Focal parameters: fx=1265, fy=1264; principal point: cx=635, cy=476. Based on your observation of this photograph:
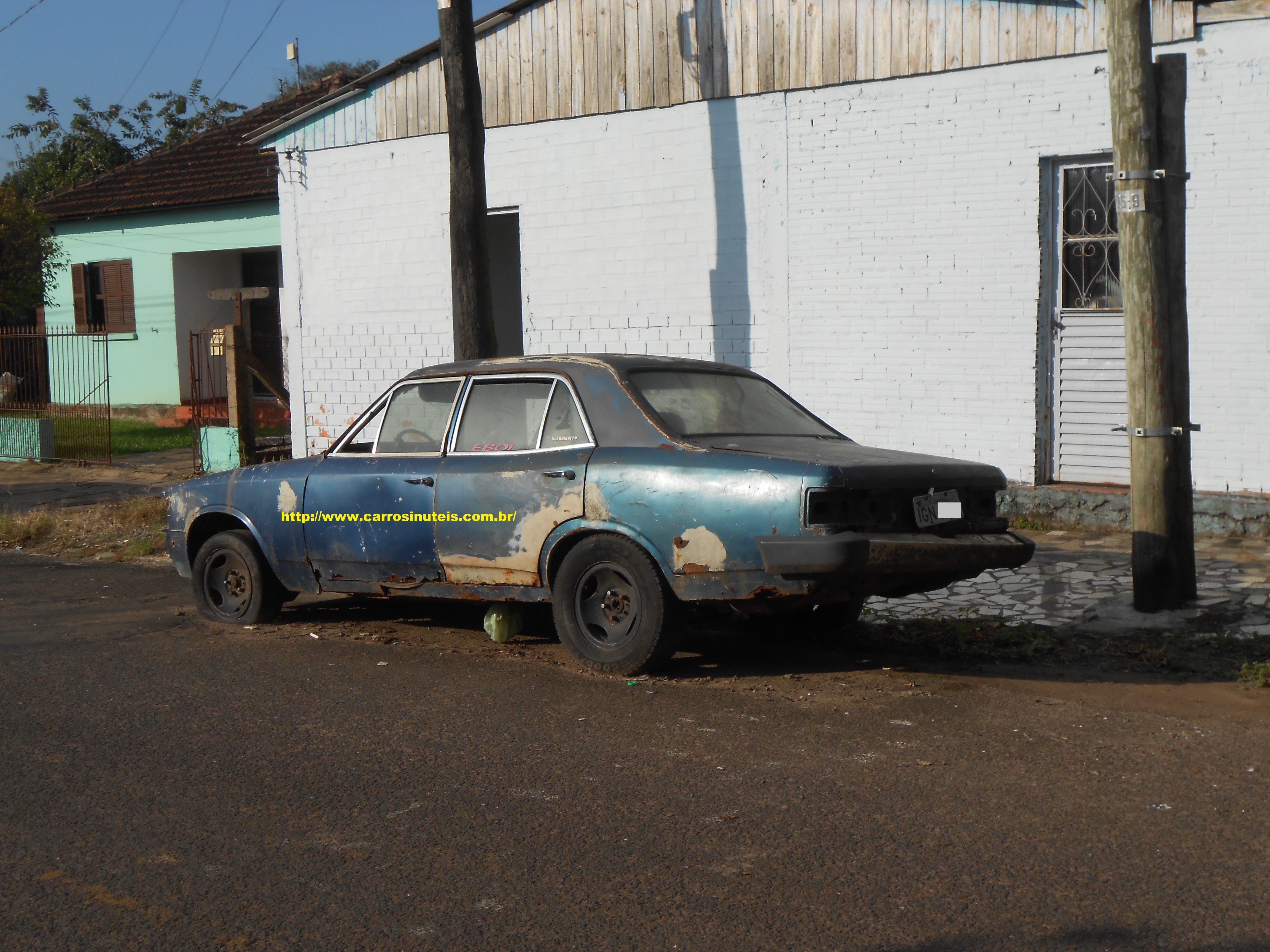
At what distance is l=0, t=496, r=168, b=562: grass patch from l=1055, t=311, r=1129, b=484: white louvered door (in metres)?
7.51

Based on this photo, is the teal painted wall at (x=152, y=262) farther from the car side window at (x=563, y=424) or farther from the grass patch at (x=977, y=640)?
the grass patch at (x=977, y=640)

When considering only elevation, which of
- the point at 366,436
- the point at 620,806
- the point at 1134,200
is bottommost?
the point at 620,806

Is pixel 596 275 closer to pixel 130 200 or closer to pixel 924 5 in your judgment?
pixel 924 5

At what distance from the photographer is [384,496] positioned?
6.70 m

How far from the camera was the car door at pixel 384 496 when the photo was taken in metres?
6.60

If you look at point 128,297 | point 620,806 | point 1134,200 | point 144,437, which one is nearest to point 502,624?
point 620,806

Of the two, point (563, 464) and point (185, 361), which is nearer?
point (563, 464)

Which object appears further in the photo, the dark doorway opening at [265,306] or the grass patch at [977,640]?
the dark doorway opening at [265,306]

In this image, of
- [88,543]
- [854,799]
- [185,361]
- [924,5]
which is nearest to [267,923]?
[854,799]

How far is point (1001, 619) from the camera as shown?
7.00 meters

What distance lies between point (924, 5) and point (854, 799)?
27.2 feet

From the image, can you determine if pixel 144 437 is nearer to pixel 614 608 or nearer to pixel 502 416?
pixel 502 416

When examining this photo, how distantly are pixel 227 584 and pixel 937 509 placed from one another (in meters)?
4.25

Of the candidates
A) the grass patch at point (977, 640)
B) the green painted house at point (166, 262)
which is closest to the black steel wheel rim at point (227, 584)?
the grass patch at point (977, 640)
